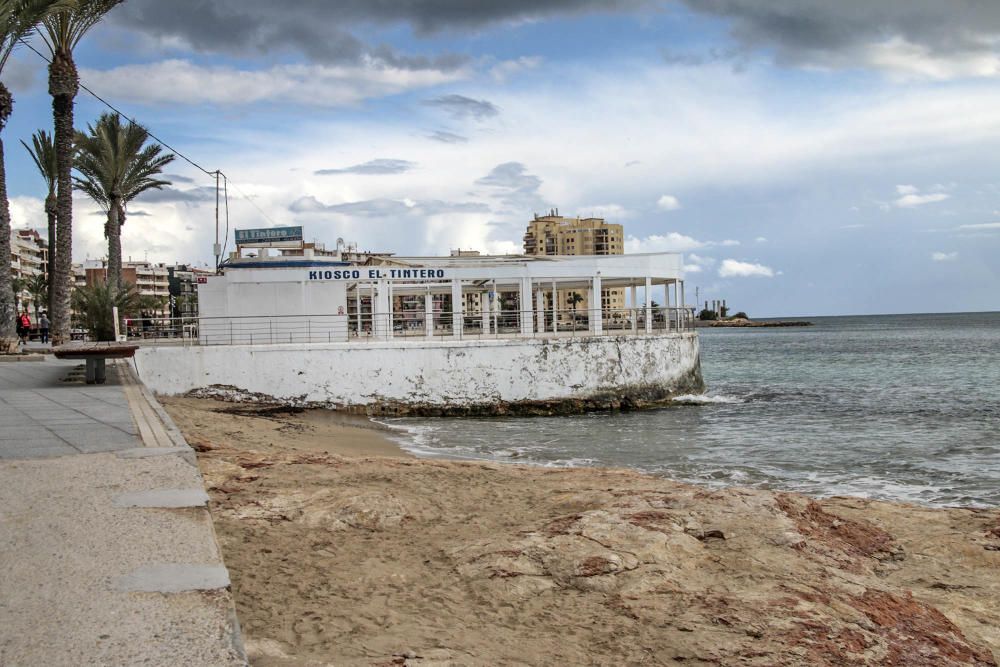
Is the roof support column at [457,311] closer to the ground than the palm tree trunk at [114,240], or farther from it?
closer to the ground

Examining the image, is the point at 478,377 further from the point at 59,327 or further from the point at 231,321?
the point at 59,327

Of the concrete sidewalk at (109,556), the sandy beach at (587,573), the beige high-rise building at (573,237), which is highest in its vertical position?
Result: the beige high-rise building at (573,237)

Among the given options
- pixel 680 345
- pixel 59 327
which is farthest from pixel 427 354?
pixel 59 327

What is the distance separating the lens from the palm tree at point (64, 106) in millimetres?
25484

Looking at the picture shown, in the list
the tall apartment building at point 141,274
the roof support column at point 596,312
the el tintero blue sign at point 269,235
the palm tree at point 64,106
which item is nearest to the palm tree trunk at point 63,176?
the palm tree at point 64,106

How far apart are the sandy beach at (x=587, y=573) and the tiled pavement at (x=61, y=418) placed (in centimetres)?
110

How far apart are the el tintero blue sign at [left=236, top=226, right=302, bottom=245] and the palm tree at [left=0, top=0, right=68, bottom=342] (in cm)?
829

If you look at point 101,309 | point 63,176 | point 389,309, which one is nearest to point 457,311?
point 389,309

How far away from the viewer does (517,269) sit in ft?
90.0

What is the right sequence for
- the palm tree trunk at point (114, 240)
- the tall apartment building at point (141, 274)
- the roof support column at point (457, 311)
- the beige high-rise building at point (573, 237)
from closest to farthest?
the roof support column at point (457, 311) → the palm tree trunk at point (114, 240) → the tall apartment building at point (141, 274) → the beige high-rise building at point (573, 237)

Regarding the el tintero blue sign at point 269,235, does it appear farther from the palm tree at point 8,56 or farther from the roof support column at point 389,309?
the palm tree at point 8,56

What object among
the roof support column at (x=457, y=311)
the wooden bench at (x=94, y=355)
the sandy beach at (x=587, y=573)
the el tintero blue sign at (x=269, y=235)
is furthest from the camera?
the el tintero blue sign at (x=269, y=235)

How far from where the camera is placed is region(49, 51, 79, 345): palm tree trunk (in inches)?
1021

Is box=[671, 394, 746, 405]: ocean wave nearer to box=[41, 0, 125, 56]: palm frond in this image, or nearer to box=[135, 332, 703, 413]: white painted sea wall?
box=[135, 332, 703, 413]: white painted sea wall
